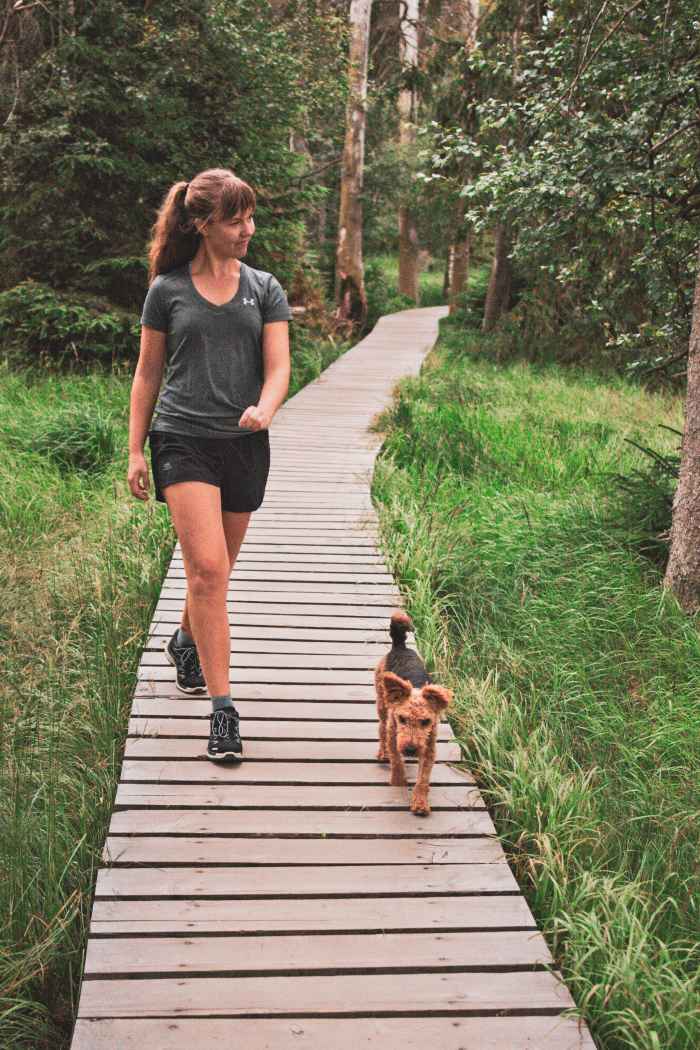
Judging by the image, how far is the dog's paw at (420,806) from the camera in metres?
3.23

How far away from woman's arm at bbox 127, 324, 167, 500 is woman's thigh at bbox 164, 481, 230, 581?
8.4 inches

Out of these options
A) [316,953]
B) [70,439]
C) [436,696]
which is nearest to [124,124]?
[70,439]

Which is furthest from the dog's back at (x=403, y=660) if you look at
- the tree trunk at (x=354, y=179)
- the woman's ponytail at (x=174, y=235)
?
the tree trunk at (x=354, y=179)

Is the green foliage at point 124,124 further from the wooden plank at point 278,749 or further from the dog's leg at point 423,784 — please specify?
the dog's leg at point 423,784

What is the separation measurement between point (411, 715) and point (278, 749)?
32.8 inches

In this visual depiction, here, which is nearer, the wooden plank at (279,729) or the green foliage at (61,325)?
the wooden plank at (279,729)

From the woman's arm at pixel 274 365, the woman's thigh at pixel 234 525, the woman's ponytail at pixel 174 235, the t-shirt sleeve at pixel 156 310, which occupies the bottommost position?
the woman's thigh at pixel 234 525

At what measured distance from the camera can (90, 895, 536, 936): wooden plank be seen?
8.66ft

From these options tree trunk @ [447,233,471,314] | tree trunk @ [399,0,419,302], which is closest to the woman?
tree trunk @ [447,233,471,314]

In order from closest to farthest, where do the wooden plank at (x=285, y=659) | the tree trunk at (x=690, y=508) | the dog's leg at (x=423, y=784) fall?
the dog's leg at (x=423, y=784)
the wooden plank at (x=285, y=659)
the tree trunk at (x=690, y=508)

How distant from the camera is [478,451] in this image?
339 inches

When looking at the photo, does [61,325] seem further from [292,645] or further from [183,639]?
[183,639]

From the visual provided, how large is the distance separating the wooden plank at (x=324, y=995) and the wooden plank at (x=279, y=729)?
4.47 ft

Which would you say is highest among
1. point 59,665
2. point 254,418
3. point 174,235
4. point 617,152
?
point 617,152
